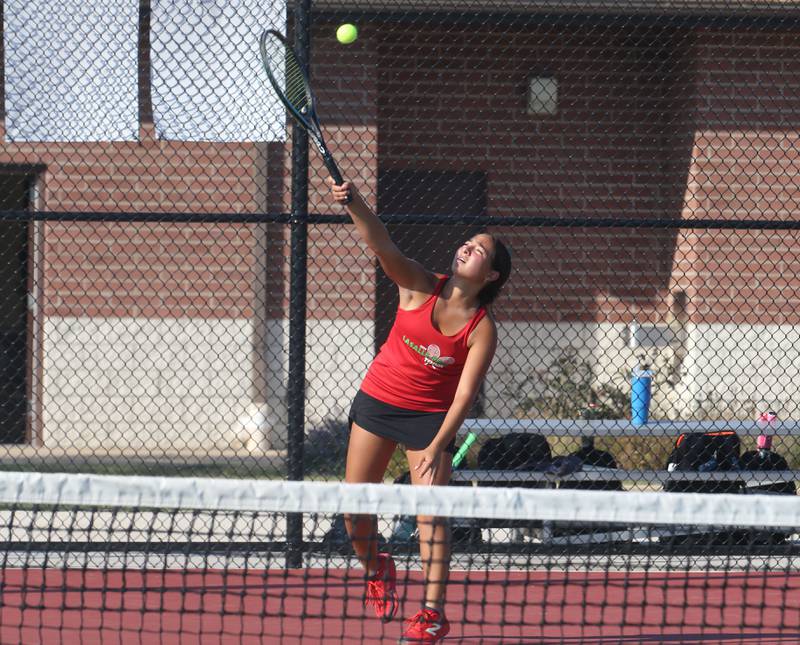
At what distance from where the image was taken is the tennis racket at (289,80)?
16.4 ft

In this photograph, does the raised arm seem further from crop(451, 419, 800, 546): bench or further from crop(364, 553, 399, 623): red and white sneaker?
crop(451, 419, 800, 546): bench

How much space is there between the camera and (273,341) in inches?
368

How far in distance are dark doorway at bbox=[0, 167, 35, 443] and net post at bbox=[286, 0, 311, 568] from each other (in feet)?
13.8

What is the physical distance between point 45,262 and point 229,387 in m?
1.59

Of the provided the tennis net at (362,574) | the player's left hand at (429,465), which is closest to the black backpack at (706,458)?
the tennis net at (362,574)

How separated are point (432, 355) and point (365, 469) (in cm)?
50

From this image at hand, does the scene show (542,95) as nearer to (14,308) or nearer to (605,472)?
(605,472)

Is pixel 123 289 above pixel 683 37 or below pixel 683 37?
below

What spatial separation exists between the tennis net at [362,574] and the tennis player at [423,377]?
12 centimetres

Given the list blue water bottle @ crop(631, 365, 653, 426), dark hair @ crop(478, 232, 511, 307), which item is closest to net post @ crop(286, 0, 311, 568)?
dark hair @ crop(478, 232, 511, 307)

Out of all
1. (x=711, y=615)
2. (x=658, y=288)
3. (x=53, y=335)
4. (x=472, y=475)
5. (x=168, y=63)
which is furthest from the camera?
(x=658, y=288)

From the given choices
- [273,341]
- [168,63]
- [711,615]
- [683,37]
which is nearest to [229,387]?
[273,341]

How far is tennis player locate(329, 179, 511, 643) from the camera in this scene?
445 centimetres

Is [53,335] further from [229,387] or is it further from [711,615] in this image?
[711,615]
